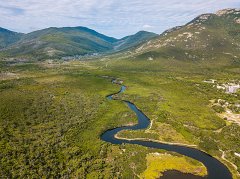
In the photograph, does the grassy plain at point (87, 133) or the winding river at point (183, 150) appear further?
the winding river at point (183, 150)

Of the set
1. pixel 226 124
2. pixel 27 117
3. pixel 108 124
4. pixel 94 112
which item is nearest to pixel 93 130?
pixel 108 124

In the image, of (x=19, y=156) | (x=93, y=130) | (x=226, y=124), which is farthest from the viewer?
(x=226, y=124)

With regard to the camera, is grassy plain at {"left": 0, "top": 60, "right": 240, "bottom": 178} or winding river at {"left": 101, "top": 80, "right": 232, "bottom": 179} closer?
grassy plain at {"left": 0, "top": 60, "right": 240, "bottom": 178}

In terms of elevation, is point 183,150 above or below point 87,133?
below

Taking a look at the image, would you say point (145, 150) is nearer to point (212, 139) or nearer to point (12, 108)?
point (212, 139)

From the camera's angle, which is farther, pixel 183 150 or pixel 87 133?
pixel 87 133

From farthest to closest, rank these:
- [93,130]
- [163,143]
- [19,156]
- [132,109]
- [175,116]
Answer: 1. [132,109]
2. [175,116]
3. [93,130]
4. [163,143]
5. [19,156]

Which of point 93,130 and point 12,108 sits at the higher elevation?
point 12,108

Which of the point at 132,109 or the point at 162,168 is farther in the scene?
the point at 132,109

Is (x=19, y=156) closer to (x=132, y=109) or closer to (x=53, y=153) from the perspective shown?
(x=53, y=153)
